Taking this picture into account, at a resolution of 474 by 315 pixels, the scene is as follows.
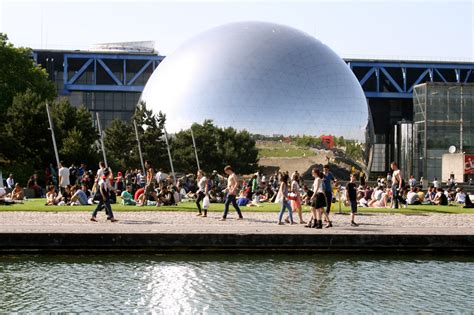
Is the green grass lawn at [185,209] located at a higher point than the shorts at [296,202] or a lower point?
lower

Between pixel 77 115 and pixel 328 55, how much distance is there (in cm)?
1748

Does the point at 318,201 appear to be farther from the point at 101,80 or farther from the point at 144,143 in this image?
the point at 101,80

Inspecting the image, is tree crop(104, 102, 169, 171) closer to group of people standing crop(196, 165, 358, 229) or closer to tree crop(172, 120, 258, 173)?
tree crop(172, 120, 258, 173)

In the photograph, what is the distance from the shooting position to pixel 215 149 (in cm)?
5062

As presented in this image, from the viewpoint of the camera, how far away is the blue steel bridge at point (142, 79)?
90.2 meters

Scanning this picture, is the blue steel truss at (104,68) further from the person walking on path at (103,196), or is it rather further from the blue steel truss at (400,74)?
the person walking on path at (103,196)

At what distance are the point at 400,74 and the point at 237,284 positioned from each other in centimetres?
8813

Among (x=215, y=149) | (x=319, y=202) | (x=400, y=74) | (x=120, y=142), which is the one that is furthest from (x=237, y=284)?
(x=400, y=74)

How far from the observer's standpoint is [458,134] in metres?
66.1

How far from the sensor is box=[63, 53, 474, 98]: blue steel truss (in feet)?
295

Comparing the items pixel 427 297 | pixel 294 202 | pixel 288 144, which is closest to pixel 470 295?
pixel 427 297

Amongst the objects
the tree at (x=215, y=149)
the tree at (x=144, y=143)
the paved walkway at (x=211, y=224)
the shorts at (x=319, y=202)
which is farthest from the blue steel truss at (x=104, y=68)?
the shorts at (x=319, y=202)

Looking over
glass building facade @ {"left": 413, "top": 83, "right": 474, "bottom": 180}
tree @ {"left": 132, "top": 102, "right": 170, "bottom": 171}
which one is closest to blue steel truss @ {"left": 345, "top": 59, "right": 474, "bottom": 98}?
glass building facade @ {"left": 413, "top": 83, "right": 474, "bottom": 180}

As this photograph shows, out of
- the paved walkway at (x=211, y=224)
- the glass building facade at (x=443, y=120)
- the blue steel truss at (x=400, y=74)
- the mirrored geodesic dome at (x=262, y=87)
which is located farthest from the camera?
the blue steel truss at (x=400, y=74)
